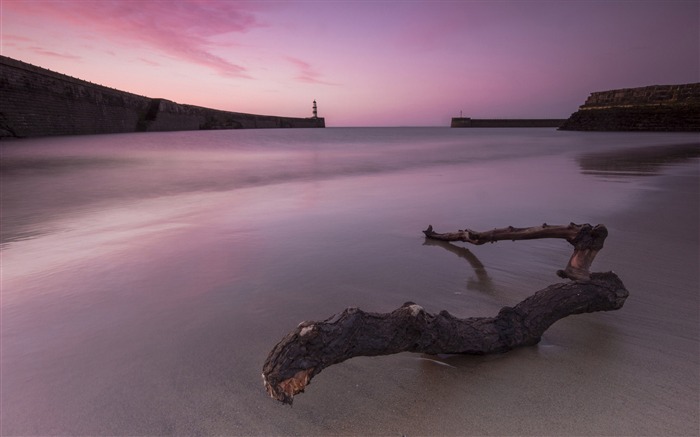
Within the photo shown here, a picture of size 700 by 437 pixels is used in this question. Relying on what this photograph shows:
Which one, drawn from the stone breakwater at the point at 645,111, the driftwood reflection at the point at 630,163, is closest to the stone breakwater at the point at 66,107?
the driftwood reflection at the point at 630,163

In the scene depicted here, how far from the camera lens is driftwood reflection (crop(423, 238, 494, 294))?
243 centimetres

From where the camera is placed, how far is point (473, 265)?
Result: 2.85m

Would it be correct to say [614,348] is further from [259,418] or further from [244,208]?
[244,208]

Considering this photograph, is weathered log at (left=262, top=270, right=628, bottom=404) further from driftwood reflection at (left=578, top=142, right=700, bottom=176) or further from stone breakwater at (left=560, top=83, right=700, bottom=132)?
stone breakwater at (left=560, top=83, right=700, bottom=132)

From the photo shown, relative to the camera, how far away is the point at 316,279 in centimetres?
260

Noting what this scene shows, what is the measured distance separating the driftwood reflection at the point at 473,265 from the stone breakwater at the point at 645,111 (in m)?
50.4

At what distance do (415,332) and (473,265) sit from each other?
5.85 feet

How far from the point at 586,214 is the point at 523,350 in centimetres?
388

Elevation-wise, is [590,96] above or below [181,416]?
above

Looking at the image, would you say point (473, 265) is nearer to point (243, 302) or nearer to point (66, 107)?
point (243, 302)

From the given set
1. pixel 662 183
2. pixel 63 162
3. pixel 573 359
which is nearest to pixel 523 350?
pixel 573 359

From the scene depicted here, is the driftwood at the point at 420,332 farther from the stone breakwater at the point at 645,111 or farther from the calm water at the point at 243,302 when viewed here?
the stone breakwater at the point at 645,111

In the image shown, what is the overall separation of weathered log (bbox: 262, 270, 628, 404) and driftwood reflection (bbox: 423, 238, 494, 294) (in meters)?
0.68

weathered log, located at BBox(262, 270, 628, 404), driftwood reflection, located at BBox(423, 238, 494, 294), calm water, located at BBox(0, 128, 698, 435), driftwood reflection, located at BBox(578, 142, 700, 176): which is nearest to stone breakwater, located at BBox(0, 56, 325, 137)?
calm water, located at BBox(0, 128, 698, 435)
